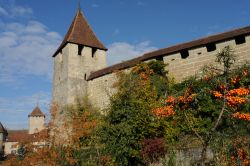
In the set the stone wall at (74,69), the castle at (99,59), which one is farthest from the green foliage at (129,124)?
the stone wall at (74,69)

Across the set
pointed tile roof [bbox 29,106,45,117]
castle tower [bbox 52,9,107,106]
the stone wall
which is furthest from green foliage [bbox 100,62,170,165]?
pointed tile roof [bbox 29,106,45,117]

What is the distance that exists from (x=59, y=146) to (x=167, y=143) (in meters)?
6.12

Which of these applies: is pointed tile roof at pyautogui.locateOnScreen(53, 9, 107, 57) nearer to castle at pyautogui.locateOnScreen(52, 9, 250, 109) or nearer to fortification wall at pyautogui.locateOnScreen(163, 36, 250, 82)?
castle at pyautogui.locateOnScreen(52, 9, 250, 109)

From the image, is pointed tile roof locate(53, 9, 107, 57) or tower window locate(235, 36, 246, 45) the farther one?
pointed tile roof locate(53, 9, 107, 57)

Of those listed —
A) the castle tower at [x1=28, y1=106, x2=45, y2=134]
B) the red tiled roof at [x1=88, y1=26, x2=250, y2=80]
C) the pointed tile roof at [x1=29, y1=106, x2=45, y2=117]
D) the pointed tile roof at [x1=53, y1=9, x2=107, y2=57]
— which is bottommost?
the castle tower at [x1=28, y1=106, x2=45, y2=134]

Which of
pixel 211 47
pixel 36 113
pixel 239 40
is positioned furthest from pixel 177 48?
pixel 36 113

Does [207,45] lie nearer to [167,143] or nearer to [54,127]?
[167,143]

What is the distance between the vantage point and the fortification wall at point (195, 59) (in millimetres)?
19891

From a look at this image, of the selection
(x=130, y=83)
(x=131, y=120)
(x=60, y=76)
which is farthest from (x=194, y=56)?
(x=60, y=76)

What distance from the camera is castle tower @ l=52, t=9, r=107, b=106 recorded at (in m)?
28.8

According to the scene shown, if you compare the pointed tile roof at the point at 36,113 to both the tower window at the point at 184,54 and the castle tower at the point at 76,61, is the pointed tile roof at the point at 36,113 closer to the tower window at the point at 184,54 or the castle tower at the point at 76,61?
the castle tower at the point at 76,61

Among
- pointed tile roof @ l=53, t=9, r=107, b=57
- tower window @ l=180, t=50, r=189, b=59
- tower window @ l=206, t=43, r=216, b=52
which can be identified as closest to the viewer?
tower window @ l=206, t=43, r=216, b=52

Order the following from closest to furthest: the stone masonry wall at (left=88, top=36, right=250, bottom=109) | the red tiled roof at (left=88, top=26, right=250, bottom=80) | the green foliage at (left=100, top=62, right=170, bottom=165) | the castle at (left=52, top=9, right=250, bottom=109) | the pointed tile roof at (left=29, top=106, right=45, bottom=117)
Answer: the green foliage at (left=100, top=62, right=170, bottom=165) < the stone masonry wall at (left=88, top=36, right=250, bottom=109) < the red tiled roof at (left=88, top=26, right=250, bottom=80) < the castle at (left=52, top=9, right=250, bottom=109) < the pointed tile roof at (left=29, top=106, right=45, bottom=117)

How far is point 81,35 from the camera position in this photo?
30984 mm
